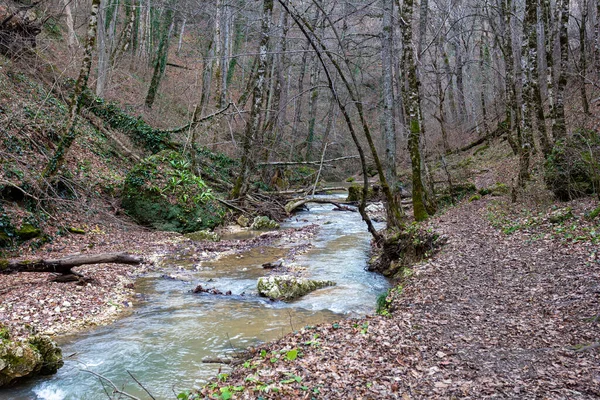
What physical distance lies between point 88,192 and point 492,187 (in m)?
14.1

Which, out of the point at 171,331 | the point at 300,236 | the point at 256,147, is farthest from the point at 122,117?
the point at 171,331

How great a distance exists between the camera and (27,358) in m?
5.15

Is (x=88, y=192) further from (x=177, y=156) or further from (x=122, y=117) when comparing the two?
(x=122, y=117)

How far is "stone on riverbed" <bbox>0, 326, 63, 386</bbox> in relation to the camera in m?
5.00

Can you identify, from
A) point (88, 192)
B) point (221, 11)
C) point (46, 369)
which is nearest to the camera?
point (46, 369)

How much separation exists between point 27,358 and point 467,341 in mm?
5429

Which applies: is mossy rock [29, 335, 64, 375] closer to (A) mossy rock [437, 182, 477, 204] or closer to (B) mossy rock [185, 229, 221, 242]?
(B) mossy rock [185, 229, 221, 242]

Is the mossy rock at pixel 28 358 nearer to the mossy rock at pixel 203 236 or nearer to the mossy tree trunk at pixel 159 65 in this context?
the mossy rock at pixel 203 236

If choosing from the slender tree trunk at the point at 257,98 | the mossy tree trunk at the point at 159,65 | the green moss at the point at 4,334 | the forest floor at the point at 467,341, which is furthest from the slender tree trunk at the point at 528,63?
the mossy tree trunk at the point at 159,65

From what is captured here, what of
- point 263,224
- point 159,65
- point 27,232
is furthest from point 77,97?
point 159,65

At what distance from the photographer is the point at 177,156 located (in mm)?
17219

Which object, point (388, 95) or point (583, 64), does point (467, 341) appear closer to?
point (388, 95)

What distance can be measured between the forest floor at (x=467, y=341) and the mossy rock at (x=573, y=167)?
6.57 ft

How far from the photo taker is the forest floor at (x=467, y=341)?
401cm
